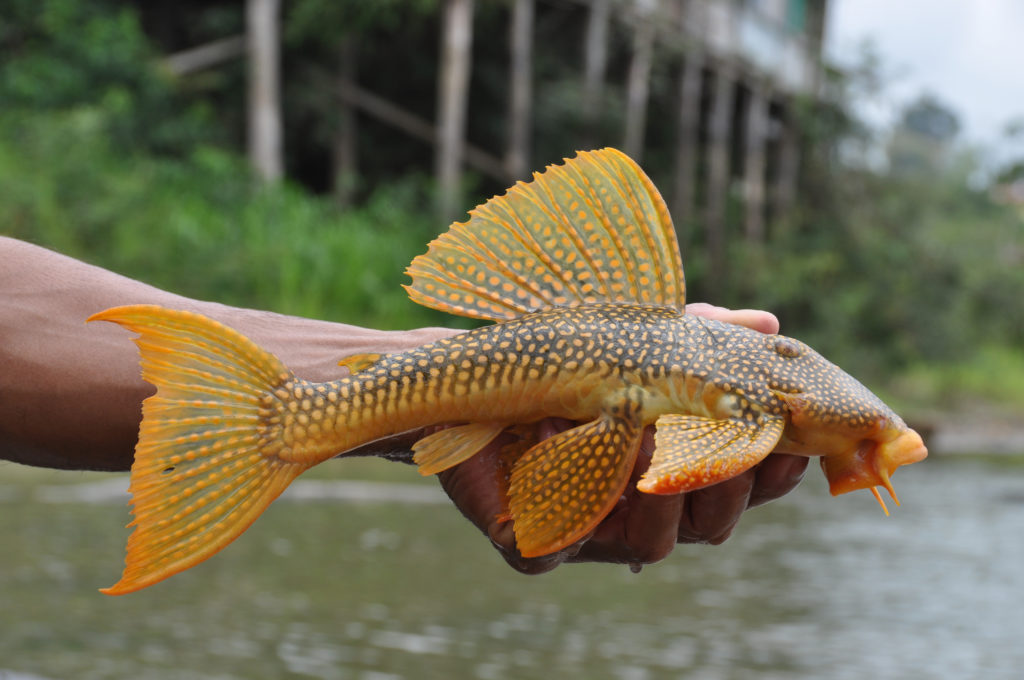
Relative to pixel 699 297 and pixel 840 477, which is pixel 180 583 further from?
pixel 699 297

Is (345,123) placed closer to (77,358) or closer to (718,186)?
(718,186)

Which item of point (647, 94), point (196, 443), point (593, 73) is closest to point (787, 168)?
point (647, 94)

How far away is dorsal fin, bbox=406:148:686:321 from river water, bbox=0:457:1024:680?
6.30 ft

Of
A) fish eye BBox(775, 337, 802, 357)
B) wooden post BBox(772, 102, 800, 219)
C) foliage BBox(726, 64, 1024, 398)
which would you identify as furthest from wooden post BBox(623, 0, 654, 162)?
fish eye BBox(775, 337, 802, 357)

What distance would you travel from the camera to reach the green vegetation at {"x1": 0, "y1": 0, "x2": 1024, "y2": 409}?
413 inches

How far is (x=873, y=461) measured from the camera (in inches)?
62.9

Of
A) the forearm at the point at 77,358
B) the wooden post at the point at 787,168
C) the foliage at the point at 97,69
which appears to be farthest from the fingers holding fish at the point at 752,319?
the wooden post at the point at 787,168

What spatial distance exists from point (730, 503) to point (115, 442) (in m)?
1.02

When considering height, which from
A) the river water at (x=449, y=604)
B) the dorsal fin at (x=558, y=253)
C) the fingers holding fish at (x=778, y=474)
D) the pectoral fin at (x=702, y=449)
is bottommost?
the river water at (x=449, y=604)

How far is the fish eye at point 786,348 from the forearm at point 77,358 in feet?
2.16

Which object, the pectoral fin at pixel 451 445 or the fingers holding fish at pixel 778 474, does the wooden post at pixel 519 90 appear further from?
the pectoral fin at pixel 451 445

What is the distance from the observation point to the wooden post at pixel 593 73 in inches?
640

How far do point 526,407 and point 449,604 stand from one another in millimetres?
3944

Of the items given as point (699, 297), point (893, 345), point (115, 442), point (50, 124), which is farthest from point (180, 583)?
point (893, 345)
